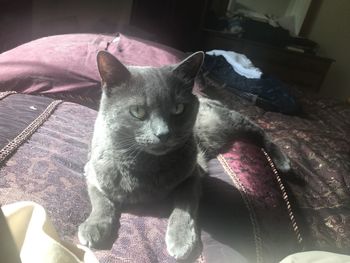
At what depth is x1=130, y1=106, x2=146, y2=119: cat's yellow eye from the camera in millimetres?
970

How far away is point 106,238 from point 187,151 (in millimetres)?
330

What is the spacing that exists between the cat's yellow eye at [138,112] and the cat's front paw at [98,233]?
10.4 inches

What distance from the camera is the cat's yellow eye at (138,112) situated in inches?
38.2

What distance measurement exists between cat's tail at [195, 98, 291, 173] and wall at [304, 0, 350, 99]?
257cm

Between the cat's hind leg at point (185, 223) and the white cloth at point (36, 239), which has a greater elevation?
the white cloth at point (36, 239)

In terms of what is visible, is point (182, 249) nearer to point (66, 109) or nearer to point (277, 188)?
point (277, 188)

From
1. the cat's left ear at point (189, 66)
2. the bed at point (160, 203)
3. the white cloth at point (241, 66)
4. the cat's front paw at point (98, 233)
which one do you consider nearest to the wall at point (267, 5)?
the white cloth at point (241, 66)

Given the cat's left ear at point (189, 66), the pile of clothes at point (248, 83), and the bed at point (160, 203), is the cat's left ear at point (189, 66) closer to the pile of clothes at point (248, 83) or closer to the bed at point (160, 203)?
the bed at point (160, 203)

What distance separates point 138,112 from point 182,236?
1.06 ft

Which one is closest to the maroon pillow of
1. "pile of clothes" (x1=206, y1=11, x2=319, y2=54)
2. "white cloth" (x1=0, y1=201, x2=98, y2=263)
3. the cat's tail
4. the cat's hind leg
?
the cat's tail

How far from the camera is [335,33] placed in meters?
3.67

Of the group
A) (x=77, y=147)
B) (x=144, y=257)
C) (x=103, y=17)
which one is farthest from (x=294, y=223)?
(x=103, y=17)

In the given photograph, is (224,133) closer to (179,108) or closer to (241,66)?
(179,108)

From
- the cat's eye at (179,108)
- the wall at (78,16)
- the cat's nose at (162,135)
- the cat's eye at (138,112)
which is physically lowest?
the wall at (78,16)
